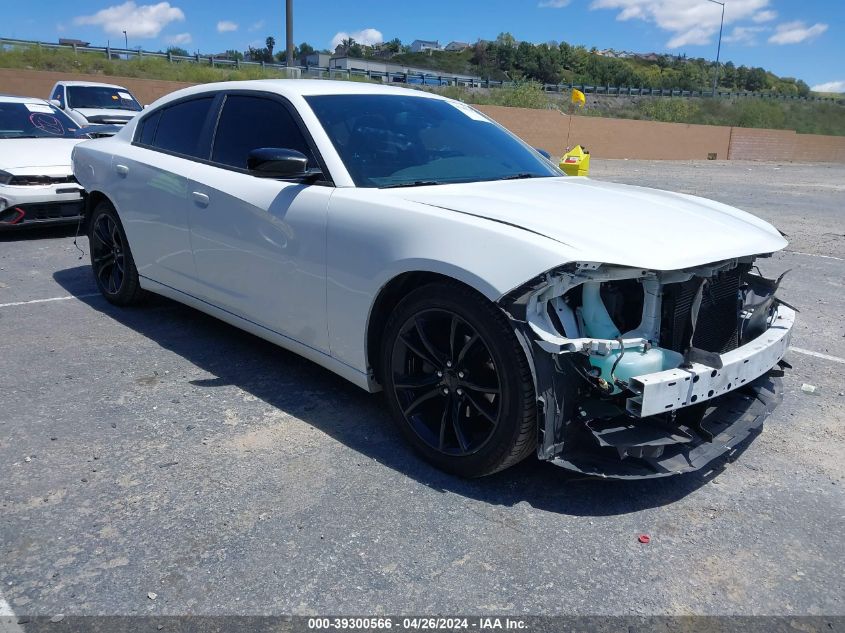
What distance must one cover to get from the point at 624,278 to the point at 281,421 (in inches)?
76.0

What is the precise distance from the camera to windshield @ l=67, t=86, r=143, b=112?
15.3 meters

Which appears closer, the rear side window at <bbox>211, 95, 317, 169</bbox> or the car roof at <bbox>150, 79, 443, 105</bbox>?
the rear side window at <bbox>211, 95, 317, 169</bbox>

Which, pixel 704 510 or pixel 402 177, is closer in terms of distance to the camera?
pixel 704 510

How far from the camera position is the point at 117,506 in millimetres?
2889

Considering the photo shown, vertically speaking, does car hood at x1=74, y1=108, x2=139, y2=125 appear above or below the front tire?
above

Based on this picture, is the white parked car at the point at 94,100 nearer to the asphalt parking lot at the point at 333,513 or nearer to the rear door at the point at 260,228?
the rear door at the point at 260,228

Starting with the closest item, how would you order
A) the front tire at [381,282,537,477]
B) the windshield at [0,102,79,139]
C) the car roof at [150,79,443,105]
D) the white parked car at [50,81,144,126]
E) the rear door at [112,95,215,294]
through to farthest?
the front tire at [381,282,537,477], the car roof at [150,79,443,105], the rear door at [112,95,215,294], the windshield at [0,102,79,139], the white parked car at [50,81,144,126]

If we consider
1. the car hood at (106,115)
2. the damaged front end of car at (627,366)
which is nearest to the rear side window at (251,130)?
the damaged front end of car at (627,366)

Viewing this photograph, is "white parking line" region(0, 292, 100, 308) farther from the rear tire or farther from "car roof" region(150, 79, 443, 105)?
"car roof" region(150, 79, 443, 105)


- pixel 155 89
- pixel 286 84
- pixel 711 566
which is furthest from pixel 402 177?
pixel 155 89

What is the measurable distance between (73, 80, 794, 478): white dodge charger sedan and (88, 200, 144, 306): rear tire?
815 mm

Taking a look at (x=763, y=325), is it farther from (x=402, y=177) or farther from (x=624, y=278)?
(x=402, y=177)

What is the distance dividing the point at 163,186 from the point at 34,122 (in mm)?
6062

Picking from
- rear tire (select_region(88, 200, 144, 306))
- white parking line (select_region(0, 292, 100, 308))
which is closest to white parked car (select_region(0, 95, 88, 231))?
white parking line (select_region(0, 292, 100, 308))
